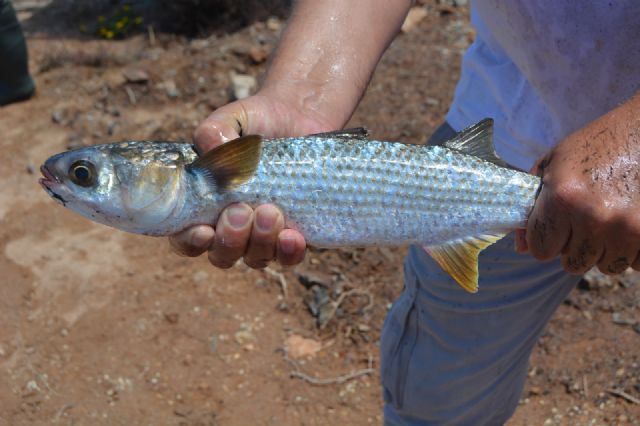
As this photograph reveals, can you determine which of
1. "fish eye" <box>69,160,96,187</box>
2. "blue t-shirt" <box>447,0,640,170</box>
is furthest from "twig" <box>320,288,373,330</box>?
"fish eye" <box>69,160,96,187</box>

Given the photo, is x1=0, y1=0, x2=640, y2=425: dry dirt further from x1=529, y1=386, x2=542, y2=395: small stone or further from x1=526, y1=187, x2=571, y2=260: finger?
x1=526, y1=187, x2=571, y2=260: finger

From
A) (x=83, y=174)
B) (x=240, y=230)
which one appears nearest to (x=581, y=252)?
(x=240, y=230)

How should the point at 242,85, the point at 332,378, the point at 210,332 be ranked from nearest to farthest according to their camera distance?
the point at 332,378 < the point at 210,332 < the point at 242,85

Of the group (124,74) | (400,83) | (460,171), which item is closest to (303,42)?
(460,171)

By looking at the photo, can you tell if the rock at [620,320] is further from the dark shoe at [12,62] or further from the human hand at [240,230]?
the dark shoe at [12,62]

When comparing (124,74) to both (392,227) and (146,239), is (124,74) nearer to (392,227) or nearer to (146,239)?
(146,239)

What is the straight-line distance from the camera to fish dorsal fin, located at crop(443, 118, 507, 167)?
100 inches

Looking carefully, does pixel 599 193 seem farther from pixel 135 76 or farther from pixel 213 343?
pixel 135 76

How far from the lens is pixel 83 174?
240 centimetres

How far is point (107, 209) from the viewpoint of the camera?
2.41 meters

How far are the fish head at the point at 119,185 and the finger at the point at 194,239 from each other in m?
0.08

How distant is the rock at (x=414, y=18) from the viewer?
7.88 metres

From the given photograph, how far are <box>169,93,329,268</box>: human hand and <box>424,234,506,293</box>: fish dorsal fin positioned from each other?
1.52ft

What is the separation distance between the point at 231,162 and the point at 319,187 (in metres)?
0.29
